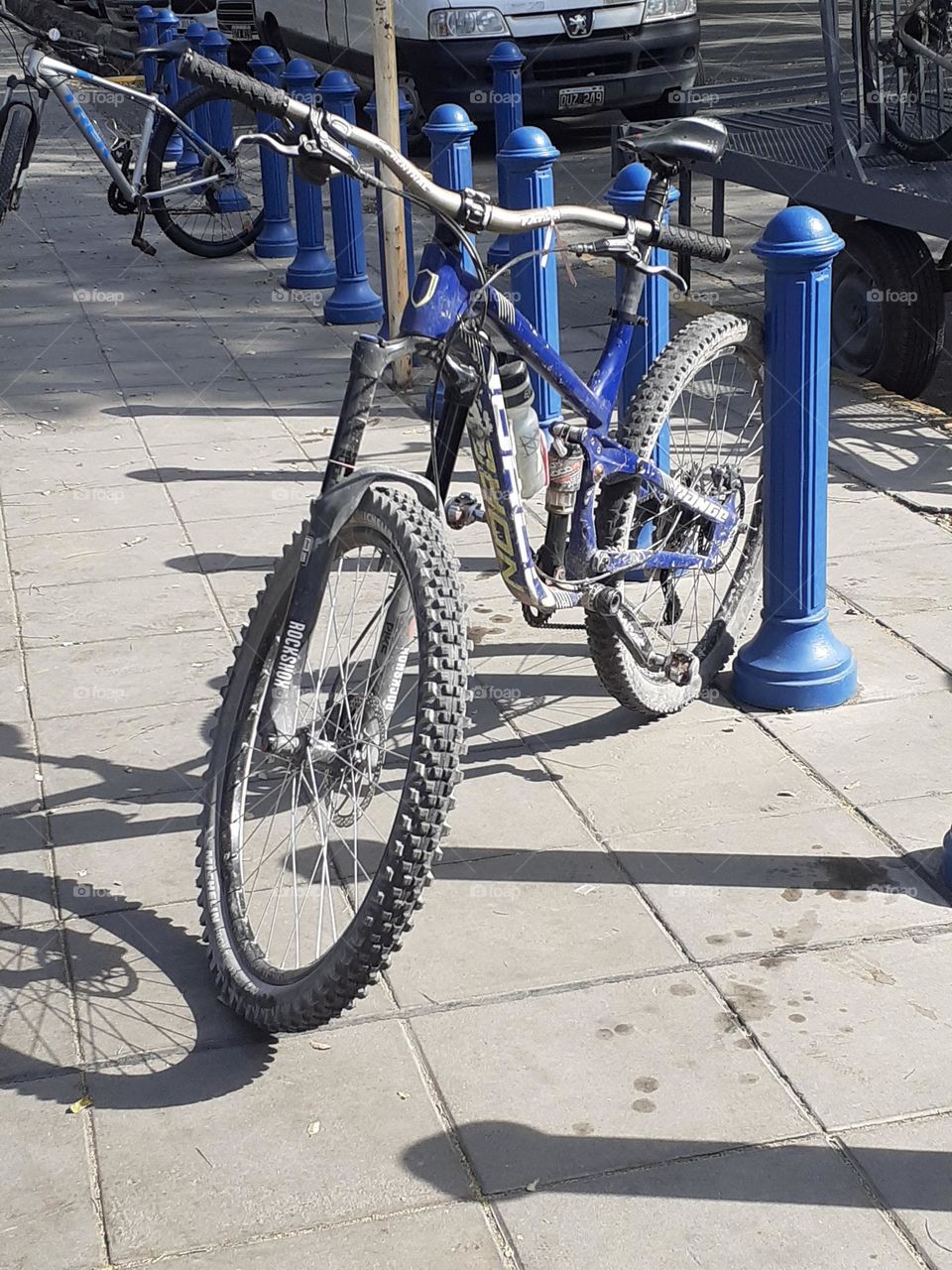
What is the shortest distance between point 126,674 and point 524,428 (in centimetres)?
163

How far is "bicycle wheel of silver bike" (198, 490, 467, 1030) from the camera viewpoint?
2926 mm

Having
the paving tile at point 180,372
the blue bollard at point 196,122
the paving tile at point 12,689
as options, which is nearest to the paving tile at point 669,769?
the paving tile at point 12,689

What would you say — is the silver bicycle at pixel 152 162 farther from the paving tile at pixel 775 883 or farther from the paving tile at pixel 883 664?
the paving tile at pixel 775 883

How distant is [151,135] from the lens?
10102 millimetres

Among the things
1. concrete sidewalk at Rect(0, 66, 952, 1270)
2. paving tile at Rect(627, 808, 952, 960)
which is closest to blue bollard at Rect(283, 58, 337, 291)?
concrete sidewalk at Rect(0, 66, 952, 1270)

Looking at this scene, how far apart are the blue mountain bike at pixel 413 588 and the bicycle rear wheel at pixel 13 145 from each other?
22.3 ft

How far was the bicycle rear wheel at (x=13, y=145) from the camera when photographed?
1000cm

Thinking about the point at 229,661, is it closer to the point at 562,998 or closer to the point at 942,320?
the point at 562,998

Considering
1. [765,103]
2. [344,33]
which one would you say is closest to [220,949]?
[765,103]

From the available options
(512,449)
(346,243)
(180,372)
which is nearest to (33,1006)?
(512,449)

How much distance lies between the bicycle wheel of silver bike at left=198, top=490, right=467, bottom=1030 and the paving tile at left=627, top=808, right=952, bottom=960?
2.18 ft

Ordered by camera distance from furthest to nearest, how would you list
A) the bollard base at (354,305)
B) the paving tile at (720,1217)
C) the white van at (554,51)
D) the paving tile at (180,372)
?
the white van at (554,51) → the bollard base at (354,305) → the paving tile at (180,372) → the paving tile at (720,1217)

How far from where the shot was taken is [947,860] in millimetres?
3555

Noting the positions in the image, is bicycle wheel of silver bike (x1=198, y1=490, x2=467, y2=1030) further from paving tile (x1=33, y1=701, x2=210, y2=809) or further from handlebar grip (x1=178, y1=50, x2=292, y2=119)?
handlebar grip (x1=178, y1=50, x2=292, y2=119)
